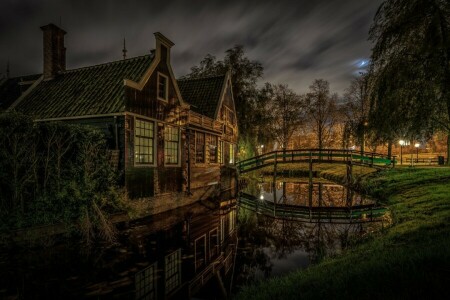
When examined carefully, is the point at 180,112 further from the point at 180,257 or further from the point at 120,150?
the point at 180,257

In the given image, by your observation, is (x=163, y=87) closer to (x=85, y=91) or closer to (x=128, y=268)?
(x=85, y=91)

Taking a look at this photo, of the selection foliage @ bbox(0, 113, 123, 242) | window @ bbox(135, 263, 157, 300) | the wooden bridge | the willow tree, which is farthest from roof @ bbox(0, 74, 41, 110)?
the willow tree

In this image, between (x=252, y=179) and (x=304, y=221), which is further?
(x=252, y=179)

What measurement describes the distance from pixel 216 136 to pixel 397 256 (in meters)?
17.7

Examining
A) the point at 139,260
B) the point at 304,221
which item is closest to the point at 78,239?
the point at 139,260

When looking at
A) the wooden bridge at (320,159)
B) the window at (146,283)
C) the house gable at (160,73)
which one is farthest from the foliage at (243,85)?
the window at (146,283)

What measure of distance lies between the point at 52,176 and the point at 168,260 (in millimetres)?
5082

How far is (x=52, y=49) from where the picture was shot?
17.8 m

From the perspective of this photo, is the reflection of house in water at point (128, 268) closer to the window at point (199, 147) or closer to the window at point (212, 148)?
the window at point (199, 147)

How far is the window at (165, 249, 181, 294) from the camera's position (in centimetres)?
701

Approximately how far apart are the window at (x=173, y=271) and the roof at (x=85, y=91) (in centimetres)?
695

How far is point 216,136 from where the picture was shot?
73.3 ft

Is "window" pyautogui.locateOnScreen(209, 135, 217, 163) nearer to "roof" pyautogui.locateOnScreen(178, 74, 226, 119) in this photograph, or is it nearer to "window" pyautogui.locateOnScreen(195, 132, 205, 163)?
"window" pyautogui.locateOnScreen(195, 132, 205, 163)

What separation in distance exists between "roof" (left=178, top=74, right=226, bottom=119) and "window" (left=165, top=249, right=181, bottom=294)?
1681 cm
